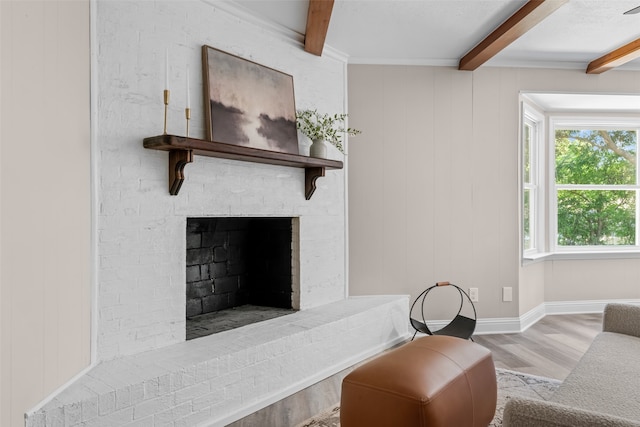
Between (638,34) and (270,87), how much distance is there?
2770 mm

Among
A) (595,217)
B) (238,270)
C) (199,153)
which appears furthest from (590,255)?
(199,153)

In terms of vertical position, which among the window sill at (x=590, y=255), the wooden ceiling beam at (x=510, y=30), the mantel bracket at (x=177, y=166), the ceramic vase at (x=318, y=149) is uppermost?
the wooden ceiling beam at (x=510, y=30)

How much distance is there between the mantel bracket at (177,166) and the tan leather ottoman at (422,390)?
126cm

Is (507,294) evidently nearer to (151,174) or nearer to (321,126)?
(321,126)

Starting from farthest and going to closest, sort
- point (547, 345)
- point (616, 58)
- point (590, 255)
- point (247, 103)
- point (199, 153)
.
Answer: point (590, 255)
point (616, 58)
point (547, 345)
point (247, 103)
point (199, 153)

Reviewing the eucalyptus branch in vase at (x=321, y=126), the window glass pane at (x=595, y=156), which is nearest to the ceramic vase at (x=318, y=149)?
the eucalyptus branch in vase at (x=321, y=126)

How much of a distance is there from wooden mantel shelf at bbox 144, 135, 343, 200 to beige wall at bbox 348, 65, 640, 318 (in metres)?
0.95

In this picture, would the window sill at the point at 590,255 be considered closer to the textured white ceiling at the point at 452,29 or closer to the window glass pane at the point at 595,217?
the window glass pane at the point at 595,217

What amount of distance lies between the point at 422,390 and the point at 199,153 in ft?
5.31

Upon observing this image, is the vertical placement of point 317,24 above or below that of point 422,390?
above

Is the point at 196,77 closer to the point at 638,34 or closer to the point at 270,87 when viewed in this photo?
the point at 270,87

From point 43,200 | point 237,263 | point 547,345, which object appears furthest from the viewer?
point 547,345

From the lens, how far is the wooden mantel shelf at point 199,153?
223cm

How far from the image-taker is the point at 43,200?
171 cm
